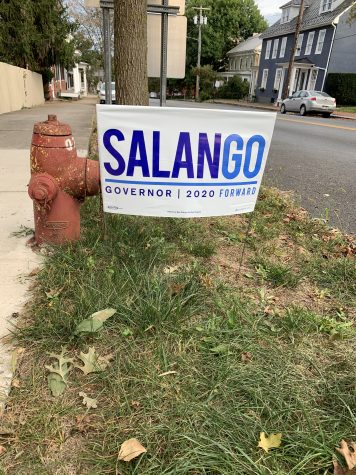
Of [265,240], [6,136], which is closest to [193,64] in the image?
[6,136]

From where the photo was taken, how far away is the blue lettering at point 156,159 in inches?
95.0

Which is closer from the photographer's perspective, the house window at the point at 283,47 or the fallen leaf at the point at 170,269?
the fallen leaf at the point at 170,269

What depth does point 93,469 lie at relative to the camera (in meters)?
1.49

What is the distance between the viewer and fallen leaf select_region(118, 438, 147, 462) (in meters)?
1.48

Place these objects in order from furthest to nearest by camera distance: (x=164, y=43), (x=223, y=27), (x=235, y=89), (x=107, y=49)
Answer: (x=223, y=27) → (x=235, y=89) → (x=164, y=43) → (x=107, y=49)

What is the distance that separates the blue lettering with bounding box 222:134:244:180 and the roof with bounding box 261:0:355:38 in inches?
1378

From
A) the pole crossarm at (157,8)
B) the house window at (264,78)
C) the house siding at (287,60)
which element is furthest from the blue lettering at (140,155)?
the house window at (264,78)

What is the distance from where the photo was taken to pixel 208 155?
248 cm

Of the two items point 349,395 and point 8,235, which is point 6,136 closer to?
point 8,235

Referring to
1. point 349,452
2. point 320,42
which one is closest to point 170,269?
point 349,452

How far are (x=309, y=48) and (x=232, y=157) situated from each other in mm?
38195

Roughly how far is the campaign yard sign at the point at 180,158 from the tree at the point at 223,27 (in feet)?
183

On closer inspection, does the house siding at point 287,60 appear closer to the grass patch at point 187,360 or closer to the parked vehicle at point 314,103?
the parked vehicle at point 314,103

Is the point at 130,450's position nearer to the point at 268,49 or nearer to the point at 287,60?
the point at 287,60
